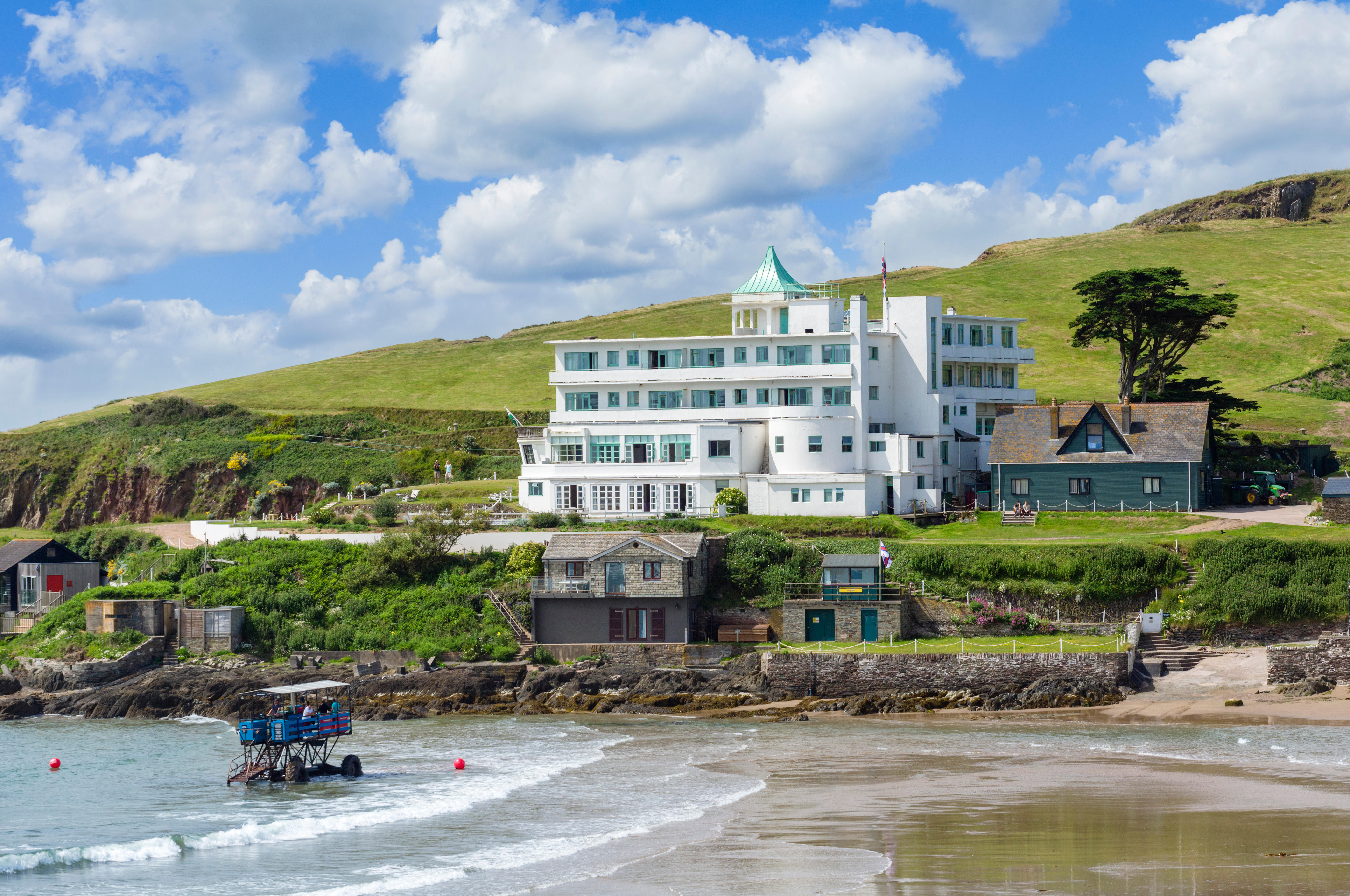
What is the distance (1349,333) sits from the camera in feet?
388

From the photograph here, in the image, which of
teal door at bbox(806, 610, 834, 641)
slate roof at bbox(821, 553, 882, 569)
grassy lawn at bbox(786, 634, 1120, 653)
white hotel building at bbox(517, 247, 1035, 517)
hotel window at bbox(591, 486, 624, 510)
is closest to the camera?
grassy lawn at bbox(786, 634, 1120, 653)

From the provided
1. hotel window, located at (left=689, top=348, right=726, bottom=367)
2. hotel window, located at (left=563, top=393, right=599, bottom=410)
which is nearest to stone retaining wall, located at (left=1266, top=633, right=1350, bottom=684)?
hotel window, located at (left=689, top=348, right=726, bottom=367)

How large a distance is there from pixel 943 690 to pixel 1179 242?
4857 inches

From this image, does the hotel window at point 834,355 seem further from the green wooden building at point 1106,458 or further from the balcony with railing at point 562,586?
the balcony with railing at point 562,586

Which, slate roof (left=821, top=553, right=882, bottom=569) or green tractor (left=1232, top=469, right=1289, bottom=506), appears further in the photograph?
green tractor (left=1232, top=469, right=1289, bottom=506)

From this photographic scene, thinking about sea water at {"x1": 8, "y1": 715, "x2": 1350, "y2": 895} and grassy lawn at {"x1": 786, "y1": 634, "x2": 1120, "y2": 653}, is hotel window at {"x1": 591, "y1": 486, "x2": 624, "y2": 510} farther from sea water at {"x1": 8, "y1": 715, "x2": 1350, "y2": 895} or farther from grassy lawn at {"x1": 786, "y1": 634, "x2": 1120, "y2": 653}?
sea water at {"x1": 8, "y1": 715, "x2": 1350, "y2": 895}

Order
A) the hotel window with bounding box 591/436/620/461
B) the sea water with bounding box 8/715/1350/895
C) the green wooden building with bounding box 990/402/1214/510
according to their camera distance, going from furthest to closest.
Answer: the hotel window with bounding box 591/436/620/461, the green wooden building with bounding box 990/402/1214/510, the sea water with bounding box 8/715/1350/895

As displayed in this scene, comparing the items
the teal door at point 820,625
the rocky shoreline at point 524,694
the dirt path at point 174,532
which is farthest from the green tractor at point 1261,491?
the dirt path at point 174,532

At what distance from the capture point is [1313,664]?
45.0 meters

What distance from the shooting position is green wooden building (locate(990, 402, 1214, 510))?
61750mm

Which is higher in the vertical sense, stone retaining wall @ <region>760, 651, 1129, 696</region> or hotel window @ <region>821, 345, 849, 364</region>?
hotel window @ <region>821, 345, 849, 364</region>

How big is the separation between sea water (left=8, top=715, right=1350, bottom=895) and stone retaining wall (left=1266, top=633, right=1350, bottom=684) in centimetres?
592

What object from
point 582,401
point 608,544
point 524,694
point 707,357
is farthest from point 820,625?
point 582,401

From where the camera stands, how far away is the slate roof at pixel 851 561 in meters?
52.7
